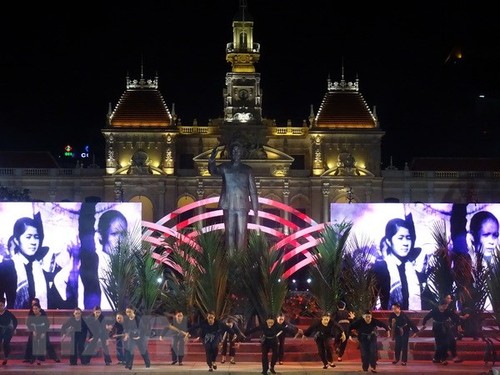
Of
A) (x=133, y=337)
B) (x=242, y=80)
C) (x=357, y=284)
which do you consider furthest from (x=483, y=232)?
(x=242, y=80)

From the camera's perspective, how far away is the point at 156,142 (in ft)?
266

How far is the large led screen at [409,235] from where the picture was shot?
31953 mm

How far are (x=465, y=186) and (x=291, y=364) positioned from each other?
59.7 metres

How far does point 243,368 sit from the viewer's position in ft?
75.9

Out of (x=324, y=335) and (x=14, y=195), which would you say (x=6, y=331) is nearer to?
(x=324, y=335)

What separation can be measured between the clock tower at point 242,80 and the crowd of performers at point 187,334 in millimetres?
57445

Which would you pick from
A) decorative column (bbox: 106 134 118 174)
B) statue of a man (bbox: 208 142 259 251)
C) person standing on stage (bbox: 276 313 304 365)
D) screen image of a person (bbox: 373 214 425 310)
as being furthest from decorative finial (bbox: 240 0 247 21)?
person standing on stage (bbox: 276 313 304 365)

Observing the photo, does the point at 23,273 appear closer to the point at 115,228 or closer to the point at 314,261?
the point at 115,228

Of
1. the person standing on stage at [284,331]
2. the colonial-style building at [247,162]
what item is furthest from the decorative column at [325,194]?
the person standing on stage at [284,331]

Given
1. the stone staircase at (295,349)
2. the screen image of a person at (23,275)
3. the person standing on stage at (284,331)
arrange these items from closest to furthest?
1. the person standing on stage at (284,331)
2. the stone staircase at (295,349)
3. the screen image of a person at (23,275)

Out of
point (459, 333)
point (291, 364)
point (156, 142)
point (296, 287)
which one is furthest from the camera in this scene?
point (156, 142)

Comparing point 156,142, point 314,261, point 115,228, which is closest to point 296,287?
point 115,228

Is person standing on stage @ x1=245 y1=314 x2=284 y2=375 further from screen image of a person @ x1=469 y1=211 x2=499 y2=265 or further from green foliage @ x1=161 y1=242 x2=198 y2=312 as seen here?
screen image of a person @ x1=469 y1=211 x2=499 y2=265

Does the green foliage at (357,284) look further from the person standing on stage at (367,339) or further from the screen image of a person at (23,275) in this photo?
the screen image of a person at (23,275)
